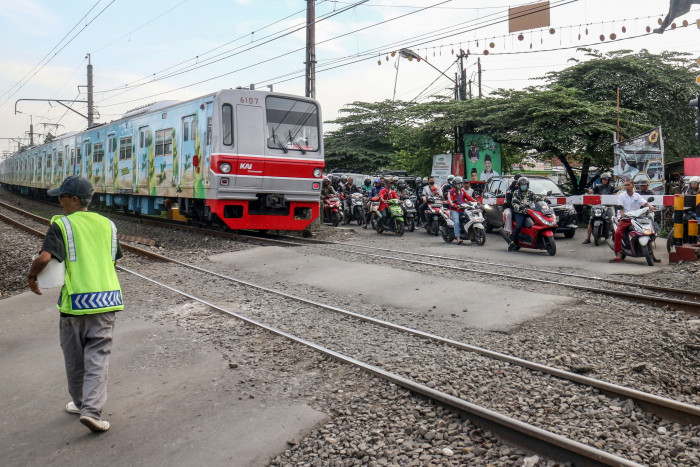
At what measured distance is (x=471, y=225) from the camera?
44.1 ft

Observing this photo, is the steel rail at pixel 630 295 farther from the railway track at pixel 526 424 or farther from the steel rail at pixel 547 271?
the railway track at pixel 526 424

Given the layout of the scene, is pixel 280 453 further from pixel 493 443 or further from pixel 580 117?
pixel 580 117

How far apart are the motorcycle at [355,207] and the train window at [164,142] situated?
20.5 ft

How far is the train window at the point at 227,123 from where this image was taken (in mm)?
12086

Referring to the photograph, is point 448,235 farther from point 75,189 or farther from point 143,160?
point 75,189

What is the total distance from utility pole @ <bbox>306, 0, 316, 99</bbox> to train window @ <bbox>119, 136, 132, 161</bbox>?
5252 millimetres

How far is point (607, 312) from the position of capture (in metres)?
6.48

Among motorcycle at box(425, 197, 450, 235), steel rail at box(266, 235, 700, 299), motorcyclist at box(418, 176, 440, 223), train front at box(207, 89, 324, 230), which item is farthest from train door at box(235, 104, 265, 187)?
motorcyclist at box(418, 176, 440, 223)

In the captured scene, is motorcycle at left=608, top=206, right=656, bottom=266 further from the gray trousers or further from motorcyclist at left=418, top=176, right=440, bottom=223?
the gray trousers

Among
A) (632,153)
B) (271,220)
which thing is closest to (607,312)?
(271,220)

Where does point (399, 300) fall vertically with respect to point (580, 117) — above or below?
below

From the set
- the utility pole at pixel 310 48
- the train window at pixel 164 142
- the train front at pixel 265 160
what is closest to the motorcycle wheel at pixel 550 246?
the train front at pixel 265 160

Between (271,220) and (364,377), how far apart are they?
9180 millimetres

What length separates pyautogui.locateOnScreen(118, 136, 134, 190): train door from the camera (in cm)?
1641
